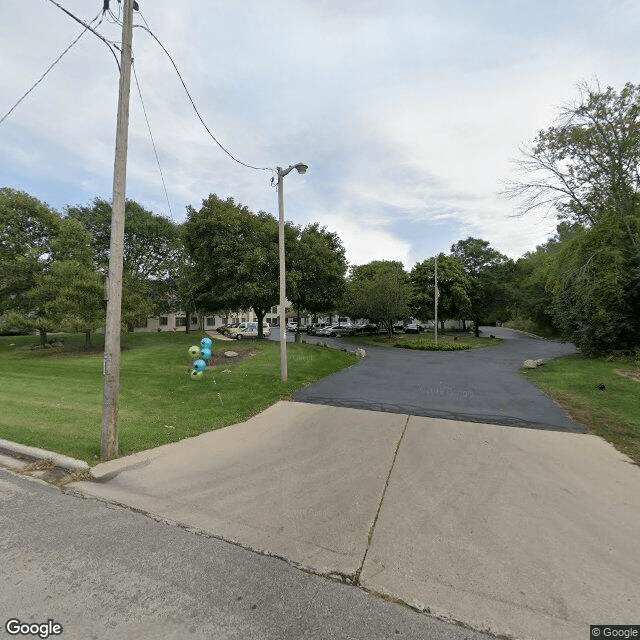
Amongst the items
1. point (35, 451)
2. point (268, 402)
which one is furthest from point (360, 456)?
point (35, 451)

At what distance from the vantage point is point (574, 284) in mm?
17844

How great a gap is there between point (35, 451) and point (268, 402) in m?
4.45

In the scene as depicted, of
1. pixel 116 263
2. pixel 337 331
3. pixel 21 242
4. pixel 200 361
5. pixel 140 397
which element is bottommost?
pixel 140 397

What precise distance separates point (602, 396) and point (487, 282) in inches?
1224

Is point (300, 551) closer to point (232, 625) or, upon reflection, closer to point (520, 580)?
point (232, 625)

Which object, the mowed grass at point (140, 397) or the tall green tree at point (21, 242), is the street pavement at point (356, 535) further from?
the tall green tree at point (21, 242)

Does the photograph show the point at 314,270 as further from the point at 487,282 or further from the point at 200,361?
the point at 487,282

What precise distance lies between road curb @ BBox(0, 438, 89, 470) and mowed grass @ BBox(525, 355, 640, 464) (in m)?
7.99

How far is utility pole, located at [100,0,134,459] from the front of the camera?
5.07 meters

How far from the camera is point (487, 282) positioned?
37.6 m

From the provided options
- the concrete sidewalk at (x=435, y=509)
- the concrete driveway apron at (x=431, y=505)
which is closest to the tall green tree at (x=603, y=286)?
the concrete driveway apron at (x=431, y=505)

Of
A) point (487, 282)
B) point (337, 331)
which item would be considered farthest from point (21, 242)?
point (487, 282)

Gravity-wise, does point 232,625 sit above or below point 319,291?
below

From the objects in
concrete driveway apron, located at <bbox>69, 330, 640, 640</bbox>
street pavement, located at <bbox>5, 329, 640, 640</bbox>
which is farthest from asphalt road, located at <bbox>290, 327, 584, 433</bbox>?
street pavement, located at <bbox>5, 329, 640, 640</bbox>
